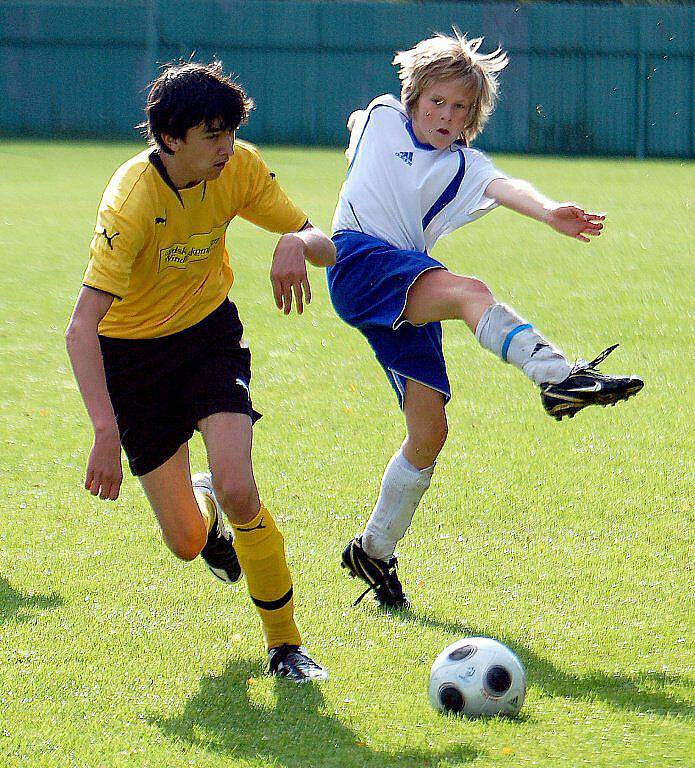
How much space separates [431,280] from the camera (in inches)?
176

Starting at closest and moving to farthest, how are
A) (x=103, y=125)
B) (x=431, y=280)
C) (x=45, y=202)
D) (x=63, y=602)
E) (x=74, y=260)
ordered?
(x=431, y=280), (x=63, y=602), (x=74, y=260), (x=45, y=202), (x=103, y=125)

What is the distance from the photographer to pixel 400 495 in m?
4.87

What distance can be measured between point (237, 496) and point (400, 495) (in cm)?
98

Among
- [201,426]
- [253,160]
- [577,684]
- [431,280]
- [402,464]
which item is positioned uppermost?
[253,160]

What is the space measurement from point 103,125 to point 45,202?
12.7 meters

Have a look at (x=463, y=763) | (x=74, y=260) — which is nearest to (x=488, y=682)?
(x=463, y=763)

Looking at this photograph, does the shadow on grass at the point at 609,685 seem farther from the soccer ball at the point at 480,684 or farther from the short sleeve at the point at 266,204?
the short sleeve at the point at 266,204

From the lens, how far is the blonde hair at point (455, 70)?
4727mm

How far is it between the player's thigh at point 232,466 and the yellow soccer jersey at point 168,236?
50 centimetres

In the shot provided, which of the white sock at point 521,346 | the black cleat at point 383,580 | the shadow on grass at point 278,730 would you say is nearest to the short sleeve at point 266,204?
the white sock at point 521,346

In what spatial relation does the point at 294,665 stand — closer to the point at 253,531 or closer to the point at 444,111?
the point at 253,531

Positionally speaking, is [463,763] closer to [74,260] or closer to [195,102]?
[195,102]

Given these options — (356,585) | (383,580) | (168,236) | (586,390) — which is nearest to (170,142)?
(168,236)

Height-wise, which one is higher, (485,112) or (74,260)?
(485,112)
